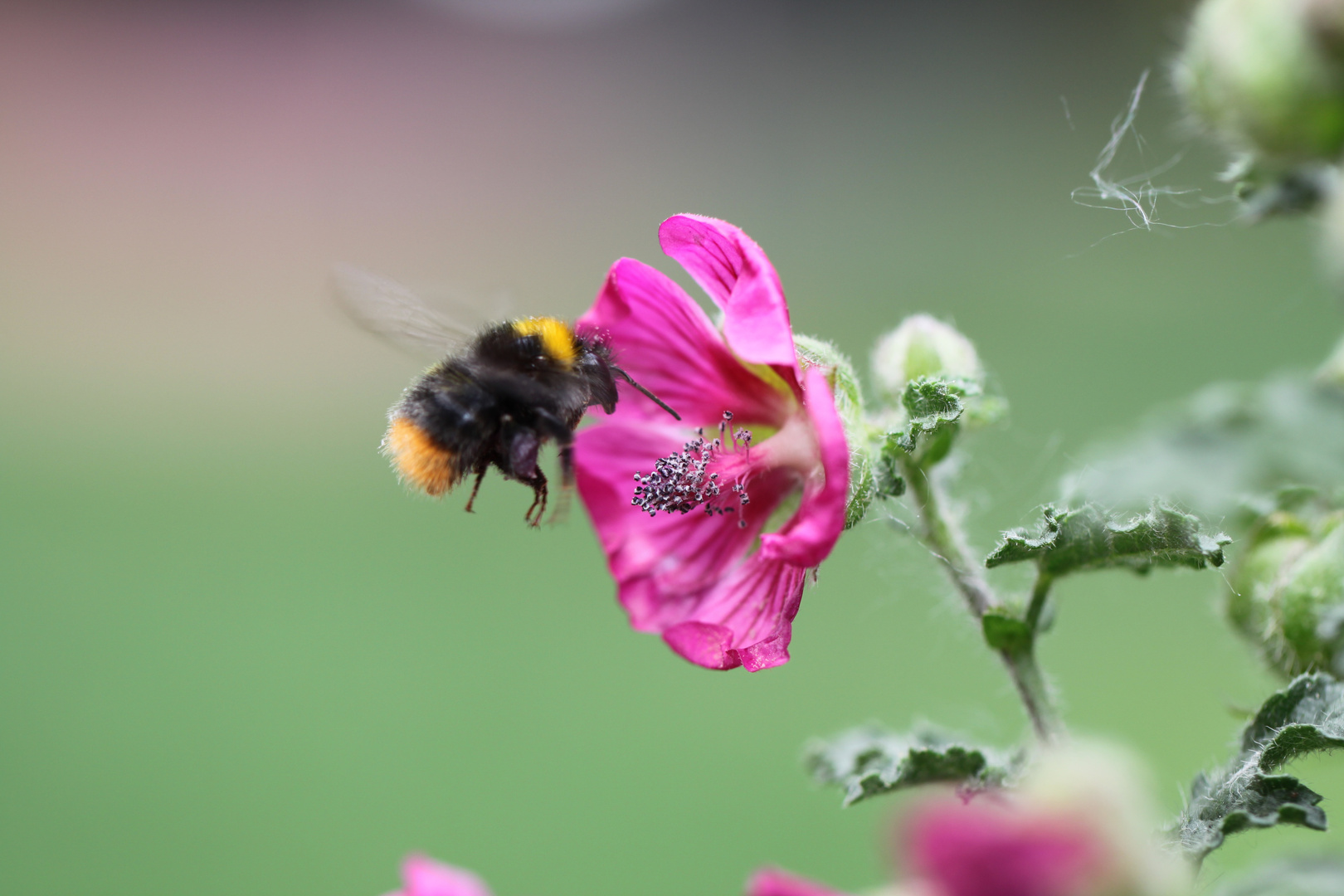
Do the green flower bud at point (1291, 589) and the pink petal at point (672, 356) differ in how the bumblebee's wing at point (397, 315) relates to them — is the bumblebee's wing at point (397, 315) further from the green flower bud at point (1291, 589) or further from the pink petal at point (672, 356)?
the green flower bud at point (1291, 589)

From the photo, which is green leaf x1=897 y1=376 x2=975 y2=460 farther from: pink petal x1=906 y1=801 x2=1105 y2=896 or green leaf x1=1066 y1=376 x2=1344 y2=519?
pink petal x1=906 y1=801 x2=1105 y2=896

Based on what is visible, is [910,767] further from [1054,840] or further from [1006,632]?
[1054,840]

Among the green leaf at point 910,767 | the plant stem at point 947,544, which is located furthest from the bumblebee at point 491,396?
the green leaf at point 910,767

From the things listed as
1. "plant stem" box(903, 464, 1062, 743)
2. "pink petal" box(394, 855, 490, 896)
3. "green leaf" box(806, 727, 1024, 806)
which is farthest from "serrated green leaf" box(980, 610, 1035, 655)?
"pink petal" box(394, 855, 490, 896)

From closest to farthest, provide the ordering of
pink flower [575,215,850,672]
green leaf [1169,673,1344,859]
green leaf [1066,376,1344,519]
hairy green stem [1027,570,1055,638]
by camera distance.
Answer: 1. green leaf [1066,376,1344,519]
2. green leaf [1169,673,1344,859]
3. hairy green stem [1027,570,1055,638]
4. pink flower [575,215,850,672]

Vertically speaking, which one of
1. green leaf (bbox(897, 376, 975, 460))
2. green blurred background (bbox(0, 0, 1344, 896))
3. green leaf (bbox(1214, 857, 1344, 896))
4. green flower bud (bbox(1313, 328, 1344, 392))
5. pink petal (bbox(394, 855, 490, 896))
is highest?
green blurred background (bbox(0, 0, 1344, 896))
